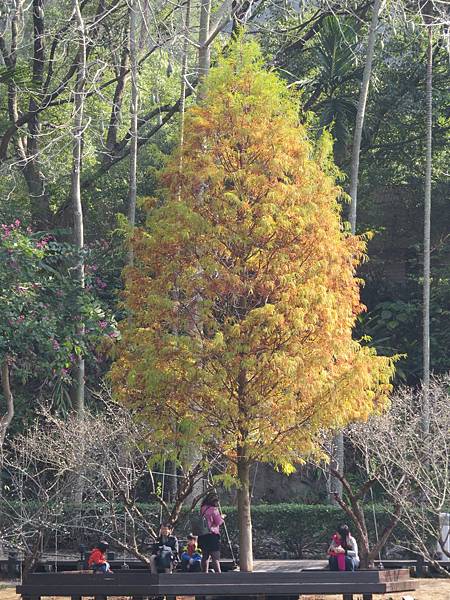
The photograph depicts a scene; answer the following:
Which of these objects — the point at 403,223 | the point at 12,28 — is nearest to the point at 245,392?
the point at 12,28

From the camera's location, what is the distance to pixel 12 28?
27609mm

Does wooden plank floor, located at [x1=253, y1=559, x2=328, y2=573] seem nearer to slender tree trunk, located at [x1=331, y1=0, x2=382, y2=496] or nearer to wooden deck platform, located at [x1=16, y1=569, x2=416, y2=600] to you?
slender tree trunk, located at [x1=331, y1=0, x2=382, y2=496]

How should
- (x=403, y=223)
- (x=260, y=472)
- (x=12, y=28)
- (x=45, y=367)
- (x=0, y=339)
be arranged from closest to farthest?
(x=0, y=339), (x=45, y=367), (x=12, y=28), (x=260, y=472), (x=403, y=223)

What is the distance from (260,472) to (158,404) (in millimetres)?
13431

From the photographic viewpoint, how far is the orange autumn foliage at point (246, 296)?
1675 centimetres

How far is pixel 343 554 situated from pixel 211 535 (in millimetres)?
1917

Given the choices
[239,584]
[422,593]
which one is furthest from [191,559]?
[422,593]

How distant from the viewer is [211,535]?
16.8m

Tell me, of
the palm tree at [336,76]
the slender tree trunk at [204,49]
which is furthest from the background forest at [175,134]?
the slender tree trunk at [204,49]

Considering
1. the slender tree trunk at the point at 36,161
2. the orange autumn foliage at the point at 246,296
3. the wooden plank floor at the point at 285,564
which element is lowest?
the wooden plank floor at the point at 285,564

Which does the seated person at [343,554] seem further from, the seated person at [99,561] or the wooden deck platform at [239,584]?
the seated person at [99,561]

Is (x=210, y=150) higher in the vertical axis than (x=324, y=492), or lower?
higher

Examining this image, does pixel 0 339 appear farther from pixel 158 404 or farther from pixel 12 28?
pixel 12 28

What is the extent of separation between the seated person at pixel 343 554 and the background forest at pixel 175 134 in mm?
8670
